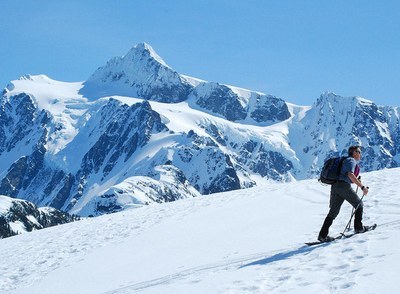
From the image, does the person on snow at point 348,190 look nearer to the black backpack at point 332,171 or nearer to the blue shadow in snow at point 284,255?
the black backpack at point 332,171

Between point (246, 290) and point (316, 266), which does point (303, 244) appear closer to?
point (316, 266)

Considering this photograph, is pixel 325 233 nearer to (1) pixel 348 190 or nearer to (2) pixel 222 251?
(1) pixel 348 190

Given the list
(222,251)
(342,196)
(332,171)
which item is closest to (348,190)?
(342,196)

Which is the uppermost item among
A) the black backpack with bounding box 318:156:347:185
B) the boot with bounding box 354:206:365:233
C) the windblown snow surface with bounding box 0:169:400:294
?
the black backpack with bounding box 318:156:347:185

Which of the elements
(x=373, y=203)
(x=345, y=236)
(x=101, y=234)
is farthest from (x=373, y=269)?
(x=101, y=234)

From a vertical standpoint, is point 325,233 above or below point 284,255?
above

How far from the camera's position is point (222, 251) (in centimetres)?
1761

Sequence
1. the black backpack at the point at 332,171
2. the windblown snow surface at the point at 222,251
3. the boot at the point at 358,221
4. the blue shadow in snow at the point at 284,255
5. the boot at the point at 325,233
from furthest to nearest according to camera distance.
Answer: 1. the boot at the point at 358,221
2. the boot at the point at 325,233
3. the black backpack at the point at 332,171
4. the blue shadow in snow at the point at 284,255
5. the windblown snow surface at the point at 222,251

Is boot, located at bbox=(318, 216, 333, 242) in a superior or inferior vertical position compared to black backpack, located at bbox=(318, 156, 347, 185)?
inferior

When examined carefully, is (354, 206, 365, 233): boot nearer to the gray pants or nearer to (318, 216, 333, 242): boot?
the gray pants

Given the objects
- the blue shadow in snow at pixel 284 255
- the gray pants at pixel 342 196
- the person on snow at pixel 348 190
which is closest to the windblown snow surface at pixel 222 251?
the blue shadow in snow at pixel 284 255

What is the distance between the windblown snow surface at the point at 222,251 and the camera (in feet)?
41.3

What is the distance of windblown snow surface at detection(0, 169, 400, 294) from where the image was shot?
12.6 metres

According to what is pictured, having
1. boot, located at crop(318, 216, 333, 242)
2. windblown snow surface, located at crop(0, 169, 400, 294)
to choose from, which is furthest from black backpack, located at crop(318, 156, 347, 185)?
windblown snow surface, located at crop(0, 169, 400, 294)
